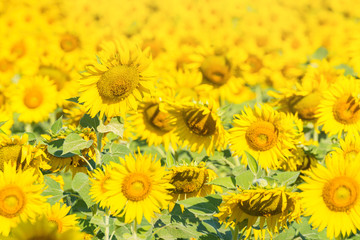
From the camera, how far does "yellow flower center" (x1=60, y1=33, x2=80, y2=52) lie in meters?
5.75

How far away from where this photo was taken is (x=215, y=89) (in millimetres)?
4109

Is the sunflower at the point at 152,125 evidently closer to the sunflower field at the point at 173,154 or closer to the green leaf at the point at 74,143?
the sunflower field at the point at 173,154

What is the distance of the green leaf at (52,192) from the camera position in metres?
2.28

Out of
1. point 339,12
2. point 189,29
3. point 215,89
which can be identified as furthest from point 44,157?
point 339,12

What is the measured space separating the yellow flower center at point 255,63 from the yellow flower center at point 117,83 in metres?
3.31

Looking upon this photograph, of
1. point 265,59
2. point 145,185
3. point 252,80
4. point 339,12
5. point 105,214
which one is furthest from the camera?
point 339,12

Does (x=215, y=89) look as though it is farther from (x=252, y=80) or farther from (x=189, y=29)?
(x=189, y=29)

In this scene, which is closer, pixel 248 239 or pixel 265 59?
pixel 248 239

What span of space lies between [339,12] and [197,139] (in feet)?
19.5

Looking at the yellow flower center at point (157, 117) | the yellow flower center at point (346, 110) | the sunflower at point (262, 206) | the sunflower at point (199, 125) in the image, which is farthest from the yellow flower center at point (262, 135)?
the yellow flower center at point (157, 117)

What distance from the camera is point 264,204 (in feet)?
6.25

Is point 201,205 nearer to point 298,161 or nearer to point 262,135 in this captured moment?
point 262,135

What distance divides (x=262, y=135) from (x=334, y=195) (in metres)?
0.58

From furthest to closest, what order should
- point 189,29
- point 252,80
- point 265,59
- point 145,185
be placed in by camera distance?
point 189,29, point 265,59, point 252,80, point 145,185
